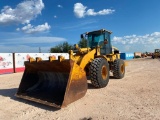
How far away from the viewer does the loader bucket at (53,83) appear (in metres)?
5.67

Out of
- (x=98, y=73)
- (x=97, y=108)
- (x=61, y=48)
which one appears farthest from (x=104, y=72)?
(x=61, y=48)

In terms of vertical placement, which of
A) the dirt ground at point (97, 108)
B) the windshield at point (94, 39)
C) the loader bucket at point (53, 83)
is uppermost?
the windshield at point (94, 39)

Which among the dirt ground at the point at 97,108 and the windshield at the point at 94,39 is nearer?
the dirt ground at the point at 97,108

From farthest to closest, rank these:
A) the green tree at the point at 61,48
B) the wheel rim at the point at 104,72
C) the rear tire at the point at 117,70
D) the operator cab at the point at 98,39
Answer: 1. the green tree at the point at 61,48
2. the rear tire at the point at 117,70
3. the operator cab at the point at 98,39
4. the wheel rim at the point at 104,72

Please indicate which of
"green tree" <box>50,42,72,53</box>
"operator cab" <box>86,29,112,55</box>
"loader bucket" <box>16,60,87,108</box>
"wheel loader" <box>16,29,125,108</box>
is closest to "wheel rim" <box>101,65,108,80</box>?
"wheel loader" <box>16,29,125,108</box>

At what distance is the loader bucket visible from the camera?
5668mm

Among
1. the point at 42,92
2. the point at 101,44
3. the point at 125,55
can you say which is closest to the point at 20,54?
the point at 101,44

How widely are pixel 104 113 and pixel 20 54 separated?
15.4 meters

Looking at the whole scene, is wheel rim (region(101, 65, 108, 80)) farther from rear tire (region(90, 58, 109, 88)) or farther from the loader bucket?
the loader bucket

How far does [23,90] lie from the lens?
712 cm

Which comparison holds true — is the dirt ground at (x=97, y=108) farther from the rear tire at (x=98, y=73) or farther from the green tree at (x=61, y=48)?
the green tree at (x=61, y=48)

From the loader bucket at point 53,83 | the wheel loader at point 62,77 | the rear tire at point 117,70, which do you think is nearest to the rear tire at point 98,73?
the wheel loader at point 62,77

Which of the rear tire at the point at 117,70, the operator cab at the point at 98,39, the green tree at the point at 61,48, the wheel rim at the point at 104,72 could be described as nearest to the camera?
the wheel rim at the point at 104,72

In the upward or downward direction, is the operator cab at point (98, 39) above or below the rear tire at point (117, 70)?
above
